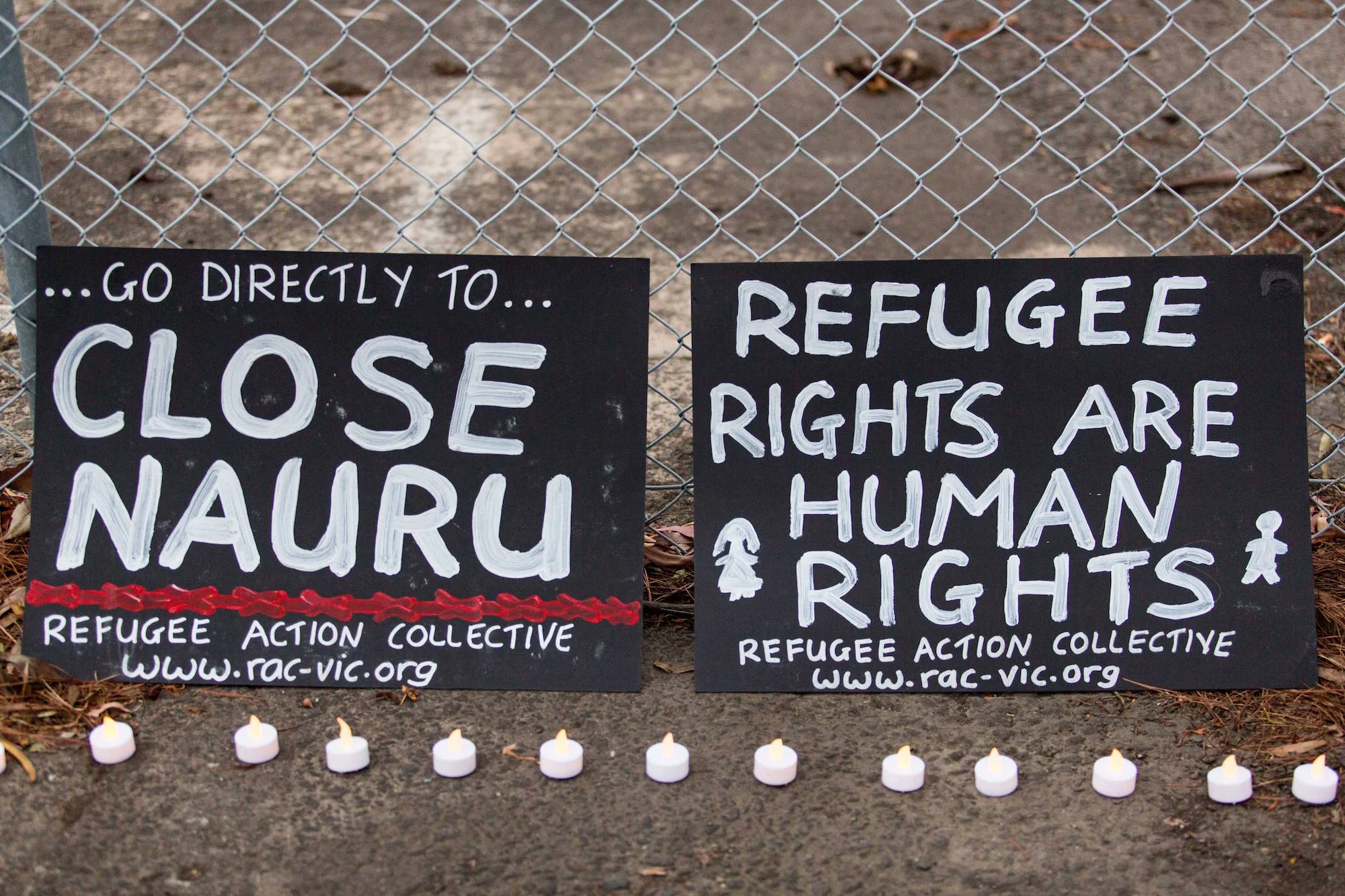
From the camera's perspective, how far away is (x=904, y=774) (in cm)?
208

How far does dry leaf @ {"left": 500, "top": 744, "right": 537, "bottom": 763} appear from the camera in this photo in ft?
7.07

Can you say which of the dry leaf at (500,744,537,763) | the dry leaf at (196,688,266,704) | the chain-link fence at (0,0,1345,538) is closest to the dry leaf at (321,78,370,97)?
the chain-link fence at (0,0,1345,538)

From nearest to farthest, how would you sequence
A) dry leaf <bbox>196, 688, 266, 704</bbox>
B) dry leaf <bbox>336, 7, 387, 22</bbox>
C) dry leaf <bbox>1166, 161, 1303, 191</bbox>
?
dry leaf <bbox>196, 688, 266, 704</bbox> < dry leaf <bbox>1166, 161, 1303, 191</bbox> < dry leaf <bbox>336, 7, 387, 22</bbox>

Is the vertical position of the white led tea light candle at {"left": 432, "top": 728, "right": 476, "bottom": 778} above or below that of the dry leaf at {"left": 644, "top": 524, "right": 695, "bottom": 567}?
below

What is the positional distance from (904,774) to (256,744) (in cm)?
106

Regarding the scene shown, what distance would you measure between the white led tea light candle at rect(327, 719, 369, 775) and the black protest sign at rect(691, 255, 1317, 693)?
0.61 m

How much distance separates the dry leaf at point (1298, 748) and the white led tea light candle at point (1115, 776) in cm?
28

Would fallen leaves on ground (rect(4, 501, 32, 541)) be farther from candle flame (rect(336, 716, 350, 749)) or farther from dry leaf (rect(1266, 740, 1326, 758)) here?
dry leaf (rect(1266, 740, 1326, 758))

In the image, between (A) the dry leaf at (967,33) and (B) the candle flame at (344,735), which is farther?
(A) the dry leaf at (967,33)

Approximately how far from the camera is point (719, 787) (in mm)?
2104

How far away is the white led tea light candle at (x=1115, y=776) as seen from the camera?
6.81 feet

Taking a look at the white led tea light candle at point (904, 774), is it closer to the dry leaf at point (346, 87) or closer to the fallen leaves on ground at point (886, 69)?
the fallen leaves on ground at point (886, 69)

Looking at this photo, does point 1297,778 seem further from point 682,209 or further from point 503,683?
point 682,209

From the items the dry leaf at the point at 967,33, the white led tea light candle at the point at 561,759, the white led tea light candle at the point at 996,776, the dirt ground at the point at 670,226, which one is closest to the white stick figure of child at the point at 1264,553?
the dirt ground at the point at 670,226
